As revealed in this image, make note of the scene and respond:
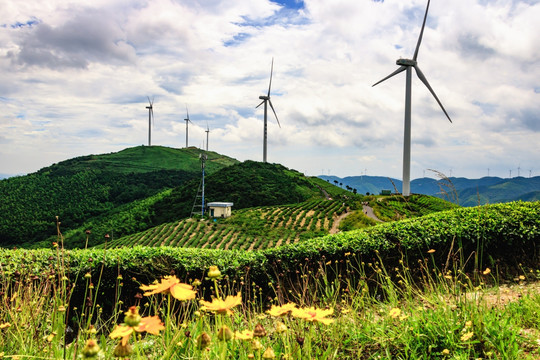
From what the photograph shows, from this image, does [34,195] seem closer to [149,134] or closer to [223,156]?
[149,134]

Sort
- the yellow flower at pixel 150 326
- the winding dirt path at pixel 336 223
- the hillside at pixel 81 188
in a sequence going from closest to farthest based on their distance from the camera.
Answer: the yellow flower at pixel 150 326
the winding dirt path at pixel 336 223
the hillside at pixel 81 188

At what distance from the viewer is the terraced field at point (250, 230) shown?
3397cm

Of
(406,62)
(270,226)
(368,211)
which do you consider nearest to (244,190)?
(270,226)

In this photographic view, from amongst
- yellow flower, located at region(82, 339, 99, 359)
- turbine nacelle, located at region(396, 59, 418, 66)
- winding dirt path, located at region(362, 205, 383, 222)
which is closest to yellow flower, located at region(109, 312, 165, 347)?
yellow flower, located at region(82, 339, 99, 359)

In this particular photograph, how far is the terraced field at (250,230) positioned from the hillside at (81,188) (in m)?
22.7

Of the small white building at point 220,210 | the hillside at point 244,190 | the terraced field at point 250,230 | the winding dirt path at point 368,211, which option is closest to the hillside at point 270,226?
the terraced field at point 250,230

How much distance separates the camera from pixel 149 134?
11144 centimetres

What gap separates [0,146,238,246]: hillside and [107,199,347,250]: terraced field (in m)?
22.7

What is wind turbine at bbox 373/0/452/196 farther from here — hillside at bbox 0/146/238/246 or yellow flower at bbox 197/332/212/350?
hillside at bbox 0/146/238/246

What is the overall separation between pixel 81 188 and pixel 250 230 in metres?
58.4

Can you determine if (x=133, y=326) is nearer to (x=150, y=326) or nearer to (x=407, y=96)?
(x=150, y=326)

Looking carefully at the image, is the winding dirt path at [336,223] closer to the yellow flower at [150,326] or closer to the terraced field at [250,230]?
the terraced field at [250,230]

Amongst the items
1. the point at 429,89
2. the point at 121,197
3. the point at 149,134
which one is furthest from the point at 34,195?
the point at 429,89

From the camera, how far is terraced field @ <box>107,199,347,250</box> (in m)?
34.0
